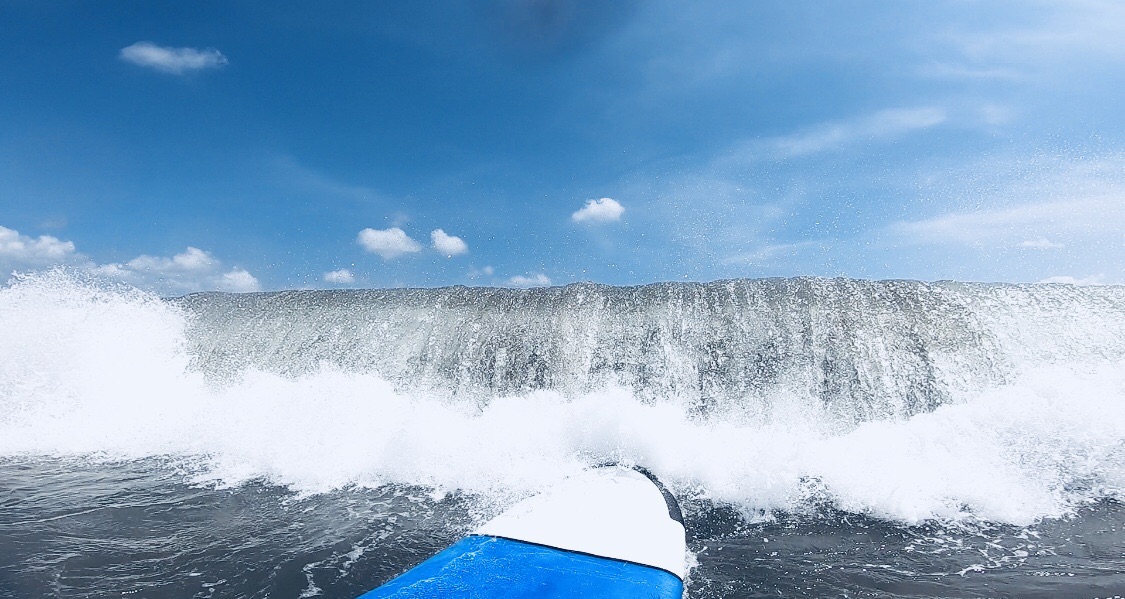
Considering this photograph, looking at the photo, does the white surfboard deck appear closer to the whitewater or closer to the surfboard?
the surfboard

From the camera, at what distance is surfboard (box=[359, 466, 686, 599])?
3.29 meters

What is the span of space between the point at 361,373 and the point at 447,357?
2301 millimetres

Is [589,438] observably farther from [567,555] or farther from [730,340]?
[567,555]

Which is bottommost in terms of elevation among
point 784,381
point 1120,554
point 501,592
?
point 1120,554

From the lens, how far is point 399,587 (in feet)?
10.7

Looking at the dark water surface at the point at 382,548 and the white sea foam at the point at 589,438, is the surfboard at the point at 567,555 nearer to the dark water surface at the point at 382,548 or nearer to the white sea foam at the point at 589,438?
the dark water surface at the point at 382,548

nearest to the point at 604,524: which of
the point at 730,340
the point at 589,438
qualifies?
the point at 589,438

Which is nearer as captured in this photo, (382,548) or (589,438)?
(382,548)

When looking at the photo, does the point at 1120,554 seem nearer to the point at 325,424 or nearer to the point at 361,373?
the point at 325,424

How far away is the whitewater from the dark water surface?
0.03m

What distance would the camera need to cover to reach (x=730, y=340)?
11078mm

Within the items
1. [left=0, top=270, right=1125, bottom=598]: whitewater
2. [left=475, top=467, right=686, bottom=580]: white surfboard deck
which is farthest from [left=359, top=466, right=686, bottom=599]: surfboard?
[left=0, top=270, right=1125, bottom=598]: whitewater

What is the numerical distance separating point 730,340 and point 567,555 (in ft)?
26.7

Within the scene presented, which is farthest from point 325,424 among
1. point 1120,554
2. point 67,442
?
point 1120,554
